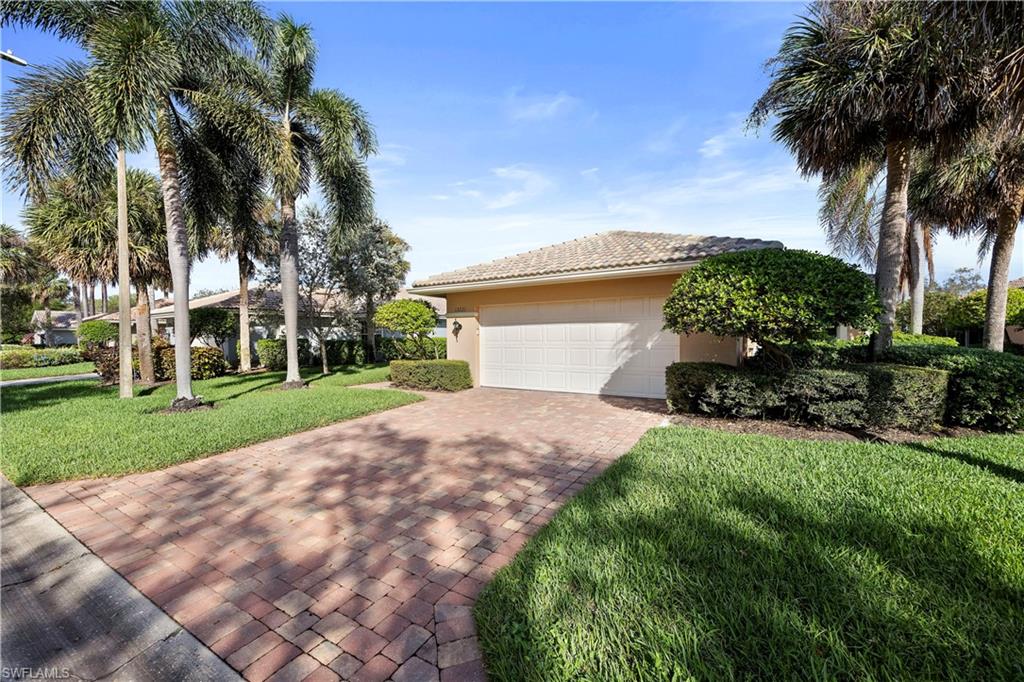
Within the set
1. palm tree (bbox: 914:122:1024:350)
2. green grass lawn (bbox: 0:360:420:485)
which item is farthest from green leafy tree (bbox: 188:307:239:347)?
palm tree (bbox: 914:122:1024:350)

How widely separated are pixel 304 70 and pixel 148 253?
8.40 metres

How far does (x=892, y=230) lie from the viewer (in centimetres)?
781

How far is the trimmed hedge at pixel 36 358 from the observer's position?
20.8m

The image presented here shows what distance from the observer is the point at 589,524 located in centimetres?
361

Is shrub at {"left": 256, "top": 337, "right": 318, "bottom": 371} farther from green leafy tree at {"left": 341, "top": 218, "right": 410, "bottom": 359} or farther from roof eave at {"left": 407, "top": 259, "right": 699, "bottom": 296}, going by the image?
roof eave at {"left": 407, "top": 259, "right": 699, "bottom": 296}

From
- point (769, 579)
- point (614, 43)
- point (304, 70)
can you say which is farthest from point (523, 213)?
point (769, 579)

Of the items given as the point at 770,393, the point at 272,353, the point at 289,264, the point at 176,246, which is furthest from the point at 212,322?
the point at 770,393

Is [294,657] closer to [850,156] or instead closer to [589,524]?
[589,524]

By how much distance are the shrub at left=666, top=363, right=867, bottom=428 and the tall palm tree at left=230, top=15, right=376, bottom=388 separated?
10141mm

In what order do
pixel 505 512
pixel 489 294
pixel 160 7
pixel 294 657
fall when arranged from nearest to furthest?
1. pixel 294 657
2. pixel 505 512
3. pixel 160 7
4. pixel 489 294

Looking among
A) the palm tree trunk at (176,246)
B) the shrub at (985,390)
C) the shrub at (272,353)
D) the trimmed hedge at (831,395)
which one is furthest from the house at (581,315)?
the shrub at (272,353)

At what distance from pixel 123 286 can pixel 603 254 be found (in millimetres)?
11223

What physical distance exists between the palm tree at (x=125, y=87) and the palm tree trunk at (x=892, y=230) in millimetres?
13449

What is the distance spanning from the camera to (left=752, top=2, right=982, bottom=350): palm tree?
6.45 meters
